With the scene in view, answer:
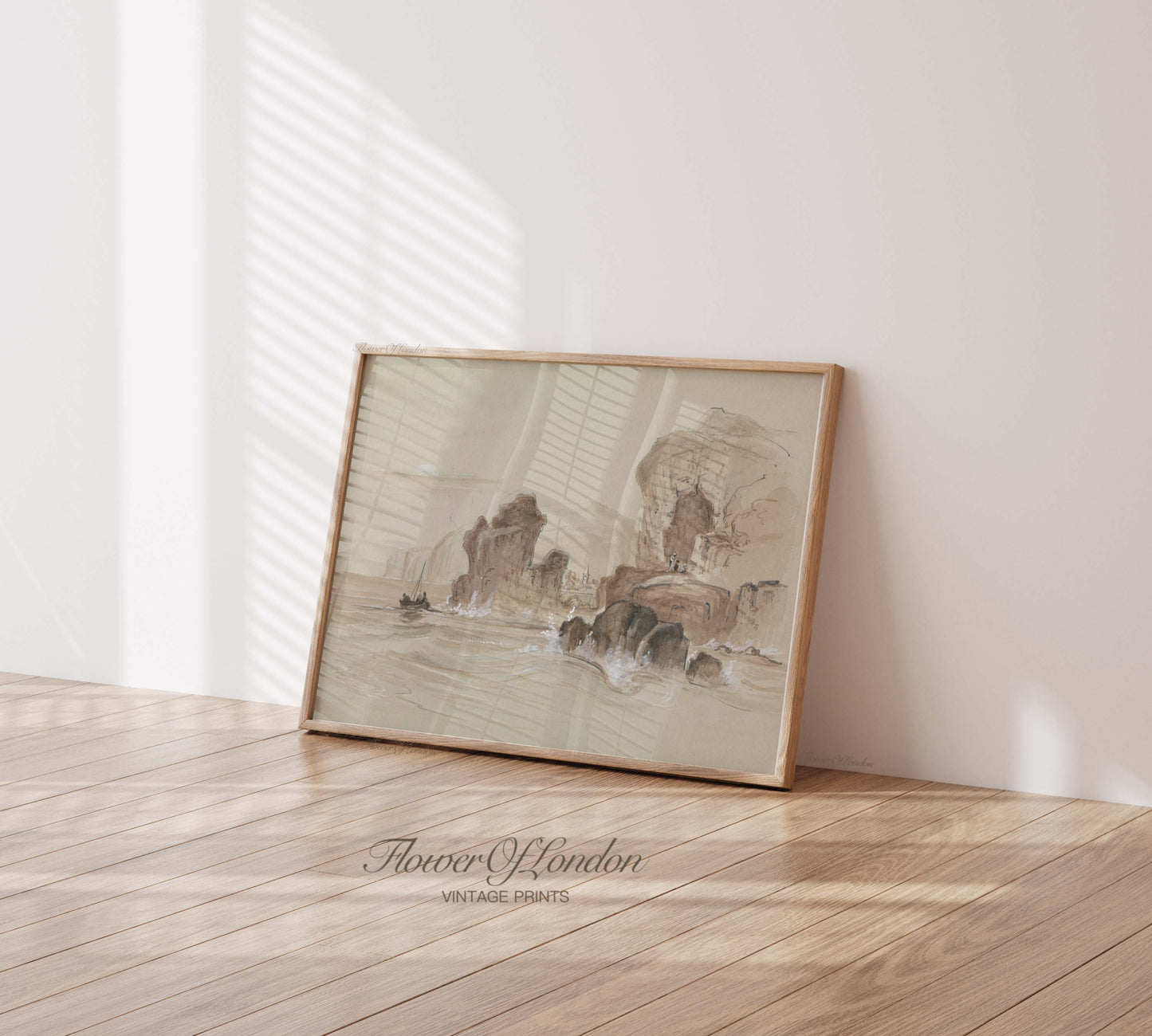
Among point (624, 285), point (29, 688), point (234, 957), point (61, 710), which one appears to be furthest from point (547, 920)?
point (29, 688)

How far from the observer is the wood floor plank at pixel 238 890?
1.65m

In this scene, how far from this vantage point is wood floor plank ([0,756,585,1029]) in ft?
5.41

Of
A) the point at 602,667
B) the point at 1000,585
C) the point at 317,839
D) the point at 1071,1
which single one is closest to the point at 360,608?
the point at 602,667

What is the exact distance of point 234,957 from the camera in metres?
1.69

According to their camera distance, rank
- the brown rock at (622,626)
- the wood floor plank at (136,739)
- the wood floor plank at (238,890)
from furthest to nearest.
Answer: the brown rock at (622,626), the wood floor plank at (136,739), the wood floor plank at (238,890)

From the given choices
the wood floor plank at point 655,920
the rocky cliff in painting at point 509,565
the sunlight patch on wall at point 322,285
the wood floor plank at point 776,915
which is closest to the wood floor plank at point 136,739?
the sunlight patch on wall at point 322,285

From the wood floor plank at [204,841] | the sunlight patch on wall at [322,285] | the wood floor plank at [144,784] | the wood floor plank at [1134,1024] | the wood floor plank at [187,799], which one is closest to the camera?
the wood floor plank at [1134,1024]

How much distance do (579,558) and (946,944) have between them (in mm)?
1201

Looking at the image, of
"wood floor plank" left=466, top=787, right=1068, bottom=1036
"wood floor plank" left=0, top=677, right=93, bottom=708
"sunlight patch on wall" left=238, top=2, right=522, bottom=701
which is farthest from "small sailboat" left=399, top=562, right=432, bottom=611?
"wood floor plank" left=466, top=787, right=1068, bottom=1036

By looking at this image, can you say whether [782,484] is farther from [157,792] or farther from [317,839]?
[157,792]

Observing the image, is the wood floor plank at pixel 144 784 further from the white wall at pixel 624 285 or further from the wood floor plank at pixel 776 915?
the wood floor plank at pixel 776 915

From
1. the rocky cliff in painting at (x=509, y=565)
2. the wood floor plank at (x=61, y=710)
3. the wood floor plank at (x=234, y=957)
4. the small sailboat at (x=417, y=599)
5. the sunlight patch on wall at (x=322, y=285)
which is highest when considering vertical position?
the sunlight patch on wall at (x=322, y=285)

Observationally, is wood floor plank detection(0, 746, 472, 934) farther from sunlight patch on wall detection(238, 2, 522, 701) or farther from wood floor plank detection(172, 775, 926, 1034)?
sunlight patch on wall detection(238, 2, 522, 701)

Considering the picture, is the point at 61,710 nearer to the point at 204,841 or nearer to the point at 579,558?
the point at 204,841
